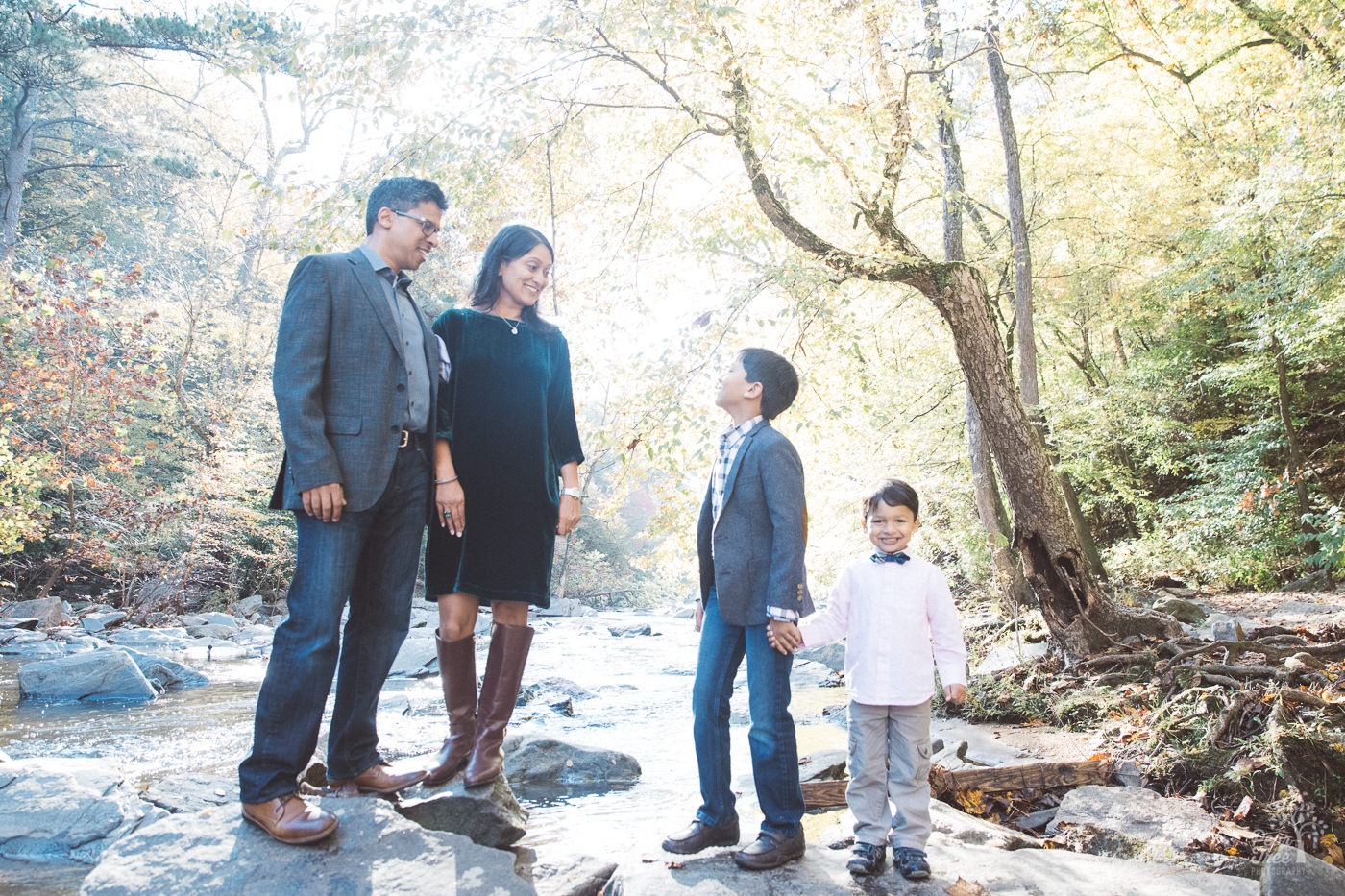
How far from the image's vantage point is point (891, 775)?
287 cm

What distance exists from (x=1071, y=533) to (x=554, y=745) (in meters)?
4.16

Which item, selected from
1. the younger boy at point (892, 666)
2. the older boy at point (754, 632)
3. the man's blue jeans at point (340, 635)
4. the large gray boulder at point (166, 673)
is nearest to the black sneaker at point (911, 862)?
the younger boy at point (892, 666)

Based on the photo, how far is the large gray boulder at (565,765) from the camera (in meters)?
4.84

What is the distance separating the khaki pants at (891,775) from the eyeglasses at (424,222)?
2.18 meters

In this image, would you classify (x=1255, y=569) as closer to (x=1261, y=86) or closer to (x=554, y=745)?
(x=1261, y=86)

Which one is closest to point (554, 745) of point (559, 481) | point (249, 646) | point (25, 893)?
point (559, 481)

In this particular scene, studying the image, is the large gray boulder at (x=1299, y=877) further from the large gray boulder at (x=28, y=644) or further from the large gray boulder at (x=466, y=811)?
the large gray boulder at (x=28, y=644)

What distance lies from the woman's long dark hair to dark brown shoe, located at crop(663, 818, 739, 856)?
6.25 feet

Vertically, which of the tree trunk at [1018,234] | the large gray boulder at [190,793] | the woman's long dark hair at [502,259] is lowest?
the large gray boulder at [190,793]

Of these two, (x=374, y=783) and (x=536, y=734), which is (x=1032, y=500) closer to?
(x=536, y=734)

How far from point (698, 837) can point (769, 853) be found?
27 cm

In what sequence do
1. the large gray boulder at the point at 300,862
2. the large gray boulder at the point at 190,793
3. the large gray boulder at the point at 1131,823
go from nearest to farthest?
1. the large gray boulder at the point at 300,862
2. the large gray boulder at the point at 1131,823
3. the large gray boulder at the point at 190,793

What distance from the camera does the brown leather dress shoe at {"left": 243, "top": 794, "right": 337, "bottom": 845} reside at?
2355 millimetres

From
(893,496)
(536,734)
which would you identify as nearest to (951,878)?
(893,496)
